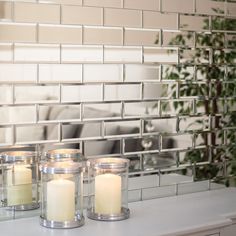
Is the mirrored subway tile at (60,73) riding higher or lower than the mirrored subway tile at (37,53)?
lower

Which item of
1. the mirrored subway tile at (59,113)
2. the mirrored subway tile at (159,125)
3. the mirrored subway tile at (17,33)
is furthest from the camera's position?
the mirrored subway tile at (159,125)

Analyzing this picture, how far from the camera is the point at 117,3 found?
Answer: 6.47 feet

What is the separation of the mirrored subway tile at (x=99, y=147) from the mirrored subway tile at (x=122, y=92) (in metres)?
0.15

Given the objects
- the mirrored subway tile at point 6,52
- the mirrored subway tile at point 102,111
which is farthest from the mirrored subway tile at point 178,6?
the mirrored subway tile at point 6,52

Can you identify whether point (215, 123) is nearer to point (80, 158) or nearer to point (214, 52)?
point (214, 52)

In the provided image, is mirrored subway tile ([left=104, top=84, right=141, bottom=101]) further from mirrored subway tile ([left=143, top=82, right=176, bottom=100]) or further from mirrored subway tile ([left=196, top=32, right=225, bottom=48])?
mirrored subway tile ([left=196, top=32, right=225, bottom=48])

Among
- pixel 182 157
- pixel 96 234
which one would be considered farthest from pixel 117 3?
pixel 96 234

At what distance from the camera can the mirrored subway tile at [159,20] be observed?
204 cm

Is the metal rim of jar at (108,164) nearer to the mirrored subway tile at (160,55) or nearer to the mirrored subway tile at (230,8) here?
the mirrored subway tile at (160,55)

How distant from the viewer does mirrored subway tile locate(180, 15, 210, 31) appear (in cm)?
212

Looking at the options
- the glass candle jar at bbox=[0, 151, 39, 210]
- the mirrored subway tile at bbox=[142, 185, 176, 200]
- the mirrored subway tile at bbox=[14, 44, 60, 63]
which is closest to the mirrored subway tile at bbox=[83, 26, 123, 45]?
the mirrored subway tile at bbox=[14, 44, 60, 63]

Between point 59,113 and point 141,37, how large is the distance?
400 mm

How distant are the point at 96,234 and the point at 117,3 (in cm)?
78

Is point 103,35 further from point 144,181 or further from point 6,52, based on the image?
point 144,181
